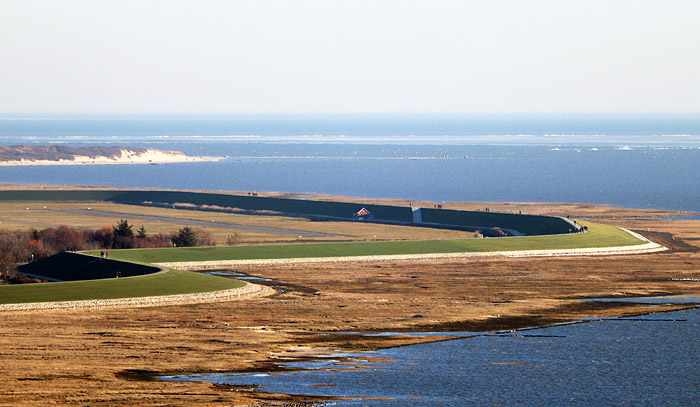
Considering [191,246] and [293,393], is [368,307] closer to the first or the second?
[293,393]

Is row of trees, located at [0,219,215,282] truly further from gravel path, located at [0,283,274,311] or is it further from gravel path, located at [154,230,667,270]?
gravel path, located at [0,283,274,311]

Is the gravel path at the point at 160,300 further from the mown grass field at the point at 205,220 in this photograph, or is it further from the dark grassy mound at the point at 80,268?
the mown grass field at the point at 205,220

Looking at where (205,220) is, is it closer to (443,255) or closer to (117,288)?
(443,255)

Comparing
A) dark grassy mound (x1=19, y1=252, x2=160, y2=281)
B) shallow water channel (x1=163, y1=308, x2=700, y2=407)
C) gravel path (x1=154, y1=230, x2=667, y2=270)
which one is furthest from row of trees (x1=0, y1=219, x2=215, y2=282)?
shallow water channel (x1=163, y1=308, x2=700, y2=407)

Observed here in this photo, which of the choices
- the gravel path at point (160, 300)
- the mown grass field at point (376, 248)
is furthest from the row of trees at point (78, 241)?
the gravel path at point (160, 300)

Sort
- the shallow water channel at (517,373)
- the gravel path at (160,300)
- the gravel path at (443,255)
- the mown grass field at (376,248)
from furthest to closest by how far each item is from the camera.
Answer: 1. the mown grass field at (376,248)
2. the gravel path at (443,255)
3. the gravel path at (160,300)
4. the shallow water channel at (517,373)

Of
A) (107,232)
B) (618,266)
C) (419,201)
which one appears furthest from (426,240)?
(419,201)

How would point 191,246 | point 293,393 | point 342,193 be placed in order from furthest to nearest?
point 342,193 < point 191,246 < point 293,393
